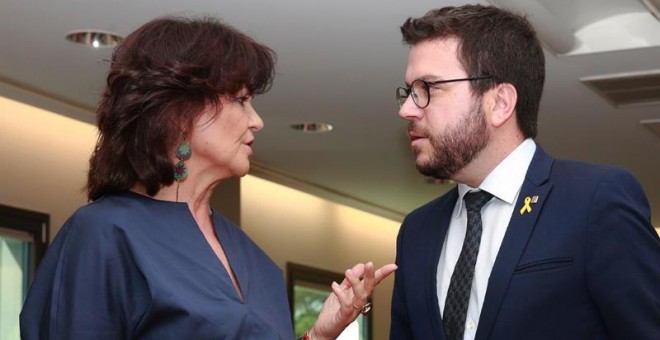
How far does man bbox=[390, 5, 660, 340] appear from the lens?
2.56m

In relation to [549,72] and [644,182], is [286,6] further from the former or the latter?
[644,182]

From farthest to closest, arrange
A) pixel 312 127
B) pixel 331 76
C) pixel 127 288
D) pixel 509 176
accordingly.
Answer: pixel 312 127 → pixel 331 76 → pixel 509 176 → pixel 127 288

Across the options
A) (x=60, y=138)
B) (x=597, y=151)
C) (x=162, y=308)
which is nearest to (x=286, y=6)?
(x=60, y=138)

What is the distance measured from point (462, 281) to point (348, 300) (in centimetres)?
26

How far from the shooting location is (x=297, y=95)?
752cm

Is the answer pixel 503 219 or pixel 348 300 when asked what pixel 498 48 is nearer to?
pixel 503 219

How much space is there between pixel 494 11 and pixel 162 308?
3.99ft

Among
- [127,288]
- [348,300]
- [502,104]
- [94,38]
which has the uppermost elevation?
[502,104]

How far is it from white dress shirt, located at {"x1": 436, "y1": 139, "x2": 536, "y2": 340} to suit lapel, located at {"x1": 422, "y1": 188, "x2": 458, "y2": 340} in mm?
14

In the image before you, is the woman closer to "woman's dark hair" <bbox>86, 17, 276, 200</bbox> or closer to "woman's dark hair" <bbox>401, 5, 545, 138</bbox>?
"woman's dark hair" <bbox>86, 17, 276, 200</bbox>

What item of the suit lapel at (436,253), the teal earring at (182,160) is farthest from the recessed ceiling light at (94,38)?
the teal earring at (182,160)

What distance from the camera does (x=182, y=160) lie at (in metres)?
2.49

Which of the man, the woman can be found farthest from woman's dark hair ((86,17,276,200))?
the man

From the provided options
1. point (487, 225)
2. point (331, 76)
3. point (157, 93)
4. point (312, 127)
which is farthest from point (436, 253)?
point (312, 127)
